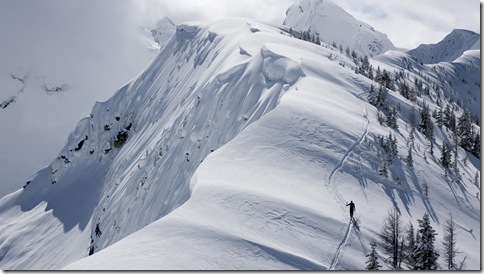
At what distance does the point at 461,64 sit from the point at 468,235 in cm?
17772

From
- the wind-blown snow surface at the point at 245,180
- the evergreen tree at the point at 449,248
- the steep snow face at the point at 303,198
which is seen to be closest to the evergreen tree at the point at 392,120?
the wind-blown snow surface at the point at 245,180

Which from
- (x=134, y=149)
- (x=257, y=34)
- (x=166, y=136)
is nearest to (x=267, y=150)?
(x=166, y=136)

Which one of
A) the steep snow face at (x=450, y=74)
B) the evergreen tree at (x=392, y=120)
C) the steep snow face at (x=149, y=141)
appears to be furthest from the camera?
the steep snow face at (x=450, y=74)

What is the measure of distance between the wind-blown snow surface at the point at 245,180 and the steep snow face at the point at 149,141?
324mm

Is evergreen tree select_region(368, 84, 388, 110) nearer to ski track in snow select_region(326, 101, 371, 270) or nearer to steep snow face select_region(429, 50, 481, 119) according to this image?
ski track in snow select_region(326, 101, 371, 270)

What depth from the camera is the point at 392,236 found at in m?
19.6

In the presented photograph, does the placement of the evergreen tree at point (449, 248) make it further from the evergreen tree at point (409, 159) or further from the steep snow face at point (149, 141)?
the steep snow face at point (149, 141)

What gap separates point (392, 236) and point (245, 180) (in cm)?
789

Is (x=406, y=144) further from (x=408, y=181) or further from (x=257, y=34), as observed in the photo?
(x=257, y=34)

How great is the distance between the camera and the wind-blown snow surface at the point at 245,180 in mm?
17047

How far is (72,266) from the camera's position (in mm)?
15875

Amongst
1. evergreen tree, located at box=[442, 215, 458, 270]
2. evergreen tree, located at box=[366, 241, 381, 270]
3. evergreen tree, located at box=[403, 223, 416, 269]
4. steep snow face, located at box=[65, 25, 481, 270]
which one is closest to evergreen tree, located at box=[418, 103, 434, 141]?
steep snow face, located at box=[65, 25, 481, 270]

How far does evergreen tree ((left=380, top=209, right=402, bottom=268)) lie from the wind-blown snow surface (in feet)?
1.73

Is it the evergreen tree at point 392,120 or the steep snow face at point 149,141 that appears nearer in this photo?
the evergreen tree at point 392,120
